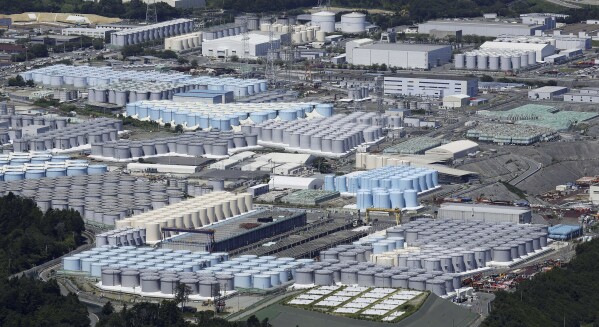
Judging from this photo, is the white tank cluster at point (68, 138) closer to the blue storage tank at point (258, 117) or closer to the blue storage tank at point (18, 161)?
the blue storage tank at point (18, 161)

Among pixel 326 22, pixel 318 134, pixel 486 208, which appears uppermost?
pixel 326 22

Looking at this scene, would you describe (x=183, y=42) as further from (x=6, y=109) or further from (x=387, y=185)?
(x=387, y=185)

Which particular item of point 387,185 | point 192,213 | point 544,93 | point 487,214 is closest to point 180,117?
point 387,185

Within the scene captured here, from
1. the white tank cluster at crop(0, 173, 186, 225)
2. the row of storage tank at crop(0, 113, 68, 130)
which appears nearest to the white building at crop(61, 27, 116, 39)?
the row of storage tank at crop(0, 113, 68, 130)

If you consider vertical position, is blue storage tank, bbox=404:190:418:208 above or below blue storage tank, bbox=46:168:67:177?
below

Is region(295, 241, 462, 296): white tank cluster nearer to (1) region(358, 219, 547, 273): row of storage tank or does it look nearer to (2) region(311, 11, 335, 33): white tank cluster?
(1) region(358, 219, 547, 273): row of storage tank

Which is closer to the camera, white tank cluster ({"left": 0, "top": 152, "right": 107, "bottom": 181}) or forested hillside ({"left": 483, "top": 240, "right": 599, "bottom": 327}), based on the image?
forested hillside ({"left": 483, "top": 240, "right": 599, "bottom": 327})

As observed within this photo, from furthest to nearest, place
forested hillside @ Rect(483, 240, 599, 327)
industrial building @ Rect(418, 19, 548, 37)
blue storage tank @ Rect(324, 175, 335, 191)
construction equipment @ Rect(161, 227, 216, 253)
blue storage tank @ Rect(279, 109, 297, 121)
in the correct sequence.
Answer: industrial building @ Rect(418, 19, 548, 37)
blue storage tank @ Rect(279, 109, 297, 121)
blue storage tank @ Rect(324, 175, 335, 191)
construction equipment @ Rect(161, 227, 216, 253)
forested hillside @ Rect(483, 240, 599, 327)
